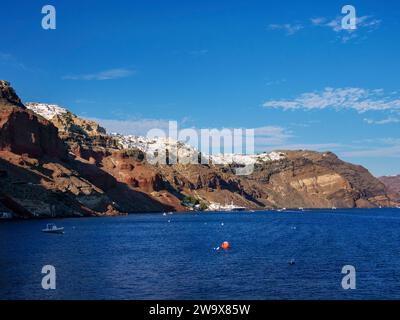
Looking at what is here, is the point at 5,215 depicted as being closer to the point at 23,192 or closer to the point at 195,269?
the point at 23,192

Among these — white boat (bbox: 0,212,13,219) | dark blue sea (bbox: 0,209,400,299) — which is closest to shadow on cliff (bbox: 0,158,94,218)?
white boat (bbox: 0,212,13,219)

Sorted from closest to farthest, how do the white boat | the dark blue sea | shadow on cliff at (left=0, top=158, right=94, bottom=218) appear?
the dark blue sea < the white boat < shadow on cliff at (left=0, top=158, right=94, bottom=218)

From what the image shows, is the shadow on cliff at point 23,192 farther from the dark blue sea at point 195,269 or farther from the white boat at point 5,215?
the dark blue sea at point 195,269

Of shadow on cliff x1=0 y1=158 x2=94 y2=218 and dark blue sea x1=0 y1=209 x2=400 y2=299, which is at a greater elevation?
shadow on cliff x1=0 y1=158 x2=94 y2=218

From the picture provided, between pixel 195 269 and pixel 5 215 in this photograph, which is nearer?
pixel 195 269

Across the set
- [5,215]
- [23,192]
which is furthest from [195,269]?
[23,192]

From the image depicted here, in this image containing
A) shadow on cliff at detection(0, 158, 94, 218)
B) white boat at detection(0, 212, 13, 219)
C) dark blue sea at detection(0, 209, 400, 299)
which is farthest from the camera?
shadow on cliff at detection(0, 158, 94, 218)

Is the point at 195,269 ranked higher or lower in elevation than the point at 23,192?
lower

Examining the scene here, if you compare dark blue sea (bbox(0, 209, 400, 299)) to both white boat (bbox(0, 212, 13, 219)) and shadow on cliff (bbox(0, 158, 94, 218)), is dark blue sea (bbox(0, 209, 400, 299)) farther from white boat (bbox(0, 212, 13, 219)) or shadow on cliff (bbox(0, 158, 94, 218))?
shadow on cliff (bbox(0, 158, 94, 218))

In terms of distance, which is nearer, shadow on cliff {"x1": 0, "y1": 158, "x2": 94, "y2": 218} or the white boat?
the white boat

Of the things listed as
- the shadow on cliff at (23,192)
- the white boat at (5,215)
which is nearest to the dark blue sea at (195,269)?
the white boat at (5,215)

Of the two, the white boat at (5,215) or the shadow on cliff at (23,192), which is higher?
the shadow on cliff at (23,192)

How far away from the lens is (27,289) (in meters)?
50.4
